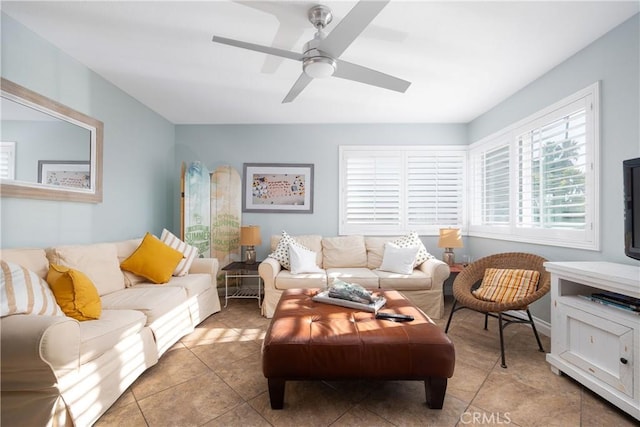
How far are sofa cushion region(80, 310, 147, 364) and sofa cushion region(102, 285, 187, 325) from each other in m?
0.08

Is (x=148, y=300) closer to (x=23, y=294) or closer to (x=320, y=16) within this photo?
(x=23, y=294)

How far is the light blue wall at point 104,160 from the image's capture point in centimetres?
203

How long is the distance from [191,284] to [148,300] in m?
0.58

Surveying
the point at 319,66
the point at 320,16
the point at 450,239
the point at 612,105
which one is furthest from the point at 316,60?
the point at 450,239

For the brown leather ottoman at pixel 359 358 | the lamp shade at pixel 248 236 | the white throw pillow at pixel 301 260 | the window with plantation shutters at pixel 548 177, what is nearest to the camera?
the brown leather ottoman at pixel 359 358

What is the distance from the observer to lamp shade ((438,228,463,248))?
3.51 meters

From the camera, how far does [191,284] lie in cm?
277

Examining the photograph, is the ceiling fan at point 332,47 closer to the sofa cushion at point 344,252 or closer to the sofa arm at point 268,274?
the sofa arm at point 268,274

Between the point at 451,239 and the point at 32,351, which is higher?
the point at 451,239

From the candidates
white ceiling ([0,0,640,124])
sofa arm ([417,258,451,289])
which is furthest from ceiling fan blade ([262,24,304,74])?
sofa arm ([417,258,451,289])

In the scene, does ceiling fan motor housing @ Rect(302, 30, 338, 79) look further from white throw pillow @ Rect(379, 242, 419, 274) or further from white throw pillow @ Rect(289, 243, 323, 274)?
white throw pillow @ Rect(379, 242, 419, 274)

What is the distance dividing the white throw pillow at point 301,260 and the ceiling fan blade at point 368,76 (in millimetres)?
2054

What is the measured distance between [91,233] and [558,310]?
4.04 metres

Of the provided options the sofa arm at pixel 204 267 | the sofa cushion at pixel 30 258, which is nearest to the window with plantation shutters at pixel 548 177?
the sofa arm at pixel 204 267
